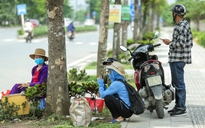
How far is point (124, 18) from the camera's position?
21.3 meters

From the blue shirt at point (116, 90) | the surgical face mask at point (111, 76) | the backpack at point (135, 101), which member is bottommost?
the backpack at point (135, 101)

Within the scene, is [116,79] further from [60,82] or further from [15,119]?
[15,119]

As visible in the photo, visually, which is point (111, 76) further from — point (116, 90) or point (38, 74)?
point (38, 74)

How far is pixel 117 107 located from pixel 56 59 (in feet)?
3.98

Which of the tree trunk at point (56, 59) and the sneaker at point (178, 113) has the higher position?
the tree trunk at point (56, 59)

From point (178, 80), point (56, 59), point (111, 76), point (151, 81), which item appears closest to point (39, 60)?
point (56, 59)

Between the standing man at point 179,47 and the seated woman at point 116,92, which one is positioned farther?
the standing man at point 179,47

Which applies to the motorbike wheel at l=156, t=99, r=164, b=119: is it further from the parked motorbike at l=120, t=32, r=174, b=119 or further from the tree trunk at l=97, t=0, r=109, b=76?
the tree trunk at l=97, t=0, r=109, b=76

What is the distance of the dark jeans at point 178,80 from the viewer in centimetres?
827

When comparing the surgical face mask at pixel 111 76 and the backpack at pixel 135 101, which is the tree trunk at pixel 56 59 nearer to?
the surgical face mask at pixel 111 76

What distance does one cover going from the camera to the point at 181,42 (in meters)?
8.13

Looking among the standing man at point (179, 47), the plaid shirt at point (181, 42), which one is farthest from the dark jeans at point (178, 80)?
the plaid shirt at point (181, 42)

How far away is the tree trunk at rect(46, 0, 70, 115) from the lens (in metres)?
7.75

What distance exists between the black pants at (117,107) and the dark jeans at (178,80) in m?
1.21
